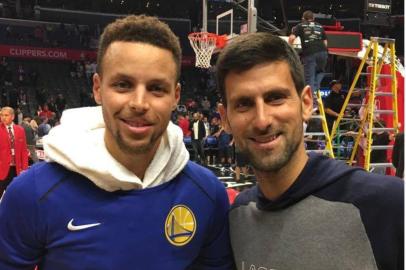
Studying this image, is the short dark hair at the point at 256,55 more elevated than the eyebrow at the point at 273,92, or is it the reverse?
the short dark hair at the point at 256,55

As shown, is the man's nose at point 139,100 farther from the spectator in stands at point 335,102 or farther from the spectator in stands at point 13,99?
the spectator in stands at point 13,99

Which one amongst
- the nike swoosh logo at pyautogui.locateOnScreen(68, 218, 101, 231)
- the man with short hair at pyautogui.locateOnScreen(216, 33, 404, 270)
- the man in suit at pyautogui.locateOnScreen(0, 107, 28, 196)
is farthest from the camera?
the man in suit at pyautogui.locateOnScreen(0, 107, 28, 196)

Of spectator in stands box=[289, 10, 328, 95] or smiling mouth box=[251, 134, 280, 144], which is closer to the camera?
smiling mouth box=[251, 134, 280, 144]

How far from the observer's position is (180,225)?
1.48 meters

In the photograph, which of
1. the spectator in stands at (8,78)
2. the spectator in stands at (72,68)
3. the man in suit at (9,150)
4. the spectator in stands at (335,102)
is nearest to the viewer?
the man in suit at (9,150)

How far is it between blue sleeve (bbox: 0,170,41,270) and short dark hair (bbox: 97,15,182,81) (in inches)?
17.4

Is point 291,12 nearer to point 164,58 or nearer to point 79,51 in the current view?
point 79,51

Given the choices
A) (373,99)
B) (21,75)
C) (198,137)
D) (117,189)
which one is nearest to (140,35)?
(117,189)

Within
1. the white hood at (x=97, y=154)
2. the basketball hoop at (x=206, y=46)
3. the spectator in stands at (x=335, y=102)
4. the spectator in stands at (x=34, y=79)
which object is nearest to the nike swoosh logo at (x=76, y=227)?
the white hood at (x=97, y=154)

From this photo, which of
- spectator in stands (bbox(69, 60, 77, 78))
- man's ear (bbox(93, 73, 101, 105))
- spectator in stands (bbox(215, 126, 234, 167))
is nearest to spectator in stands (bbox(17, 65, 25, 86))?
spectator in stands (bbox(69, 60, 77, 78))

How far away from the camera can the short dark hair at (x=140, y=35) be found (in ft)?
4.75

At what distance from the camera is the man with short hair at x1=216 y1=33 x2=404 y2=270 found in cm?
127

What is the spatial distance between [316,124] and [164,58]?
5.82 metres

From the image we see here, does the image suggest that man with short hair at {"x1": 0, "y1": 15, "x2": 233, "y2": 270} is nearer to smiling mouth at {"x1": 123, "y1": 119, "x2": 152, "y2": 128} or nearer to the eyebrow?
smiling mouth at {"x1": 123, "y1": 119, "x2": 152, "y2": 128}
